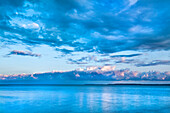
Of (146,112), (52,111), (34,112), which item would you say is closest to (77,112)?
(52,111)

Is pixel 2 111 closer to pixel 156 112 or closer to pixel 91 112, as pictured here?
pixel 91 112

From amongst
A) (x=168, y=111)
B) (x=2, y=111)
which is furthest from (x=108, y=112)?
(x=2, y=111)

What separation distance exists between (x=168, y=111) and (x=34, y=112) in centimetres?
2164

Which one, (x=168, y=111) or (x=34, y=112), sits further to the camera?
(x=168, y=111)

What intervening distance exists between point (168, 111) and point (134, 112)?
6134 millimetres

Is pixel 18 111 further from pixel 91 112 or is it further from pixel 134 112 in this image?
pixel 134 112

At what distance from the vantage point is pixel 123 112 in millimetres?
25562

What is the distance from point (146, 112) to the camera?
2614 cm

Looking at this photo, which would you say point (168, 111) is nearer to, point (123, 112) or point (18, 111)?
point (123, 112)

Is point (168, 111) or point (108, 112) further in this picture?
point (168, 111)

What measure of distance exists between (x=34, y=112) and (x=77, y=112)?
261 inches

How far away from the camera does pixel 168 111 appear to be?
2711cm

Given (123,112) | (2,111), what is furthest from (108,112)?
(2,111)

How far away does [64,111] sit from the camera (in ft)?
86.8
